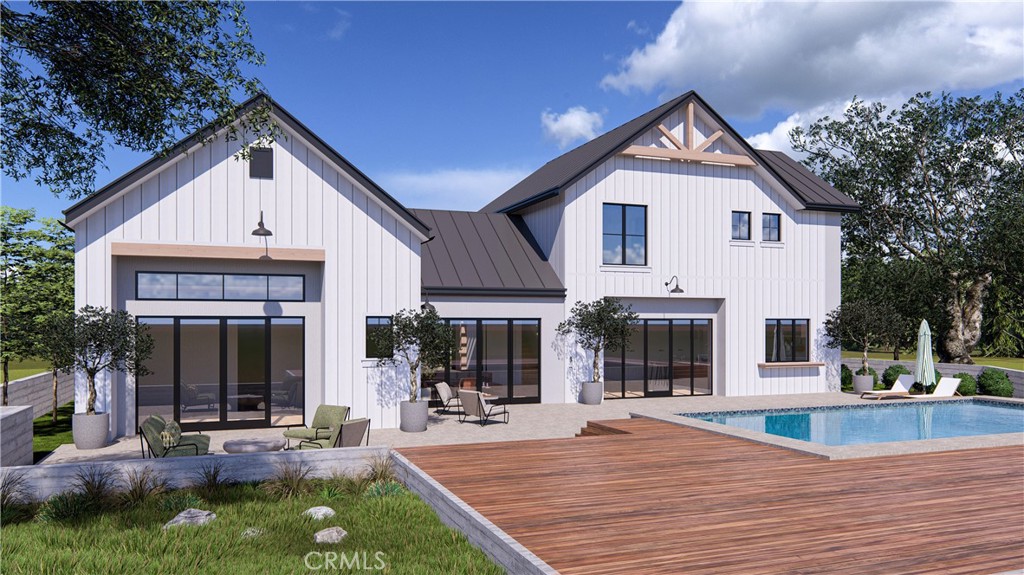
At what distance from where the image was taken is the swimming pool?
51.6ft

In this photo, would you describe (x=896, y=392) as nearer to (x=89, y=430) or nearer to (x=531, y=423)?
(x=531, y=423)

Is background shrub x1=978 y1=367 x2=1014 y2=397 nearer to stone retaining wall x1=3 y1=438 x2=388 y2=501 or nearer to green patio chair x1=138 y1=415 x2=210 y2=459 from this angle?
stone retaining wall x1=3 y1=438 x2=388 y2=501

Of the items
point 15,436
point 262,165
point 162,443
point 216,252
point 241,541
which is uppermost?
point 262,165

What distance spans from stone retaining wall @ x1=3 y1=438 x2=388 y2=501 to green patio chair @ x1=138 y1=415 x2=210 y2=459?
106 cm

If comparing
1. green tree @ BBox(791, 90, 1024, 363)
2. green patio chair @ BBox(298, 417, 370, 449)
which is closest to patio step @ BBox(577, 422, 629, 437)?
green patio chair @ BBox(298, 417, 370, 449)

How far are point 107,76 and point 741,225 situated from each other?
1885 centimetres

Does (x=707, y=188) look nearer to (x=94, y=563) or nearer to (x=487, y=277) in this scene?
(x=487, y=277)

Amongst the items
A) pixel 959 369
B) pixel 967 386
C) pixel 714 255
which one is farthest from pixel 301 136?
pixel 959 369

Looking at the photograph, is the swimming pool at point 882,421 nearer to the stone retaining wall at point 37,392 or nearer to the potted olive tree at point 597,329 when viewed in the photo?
the potted olive tree at point 597,329

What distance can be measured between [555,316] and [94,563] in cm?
1443

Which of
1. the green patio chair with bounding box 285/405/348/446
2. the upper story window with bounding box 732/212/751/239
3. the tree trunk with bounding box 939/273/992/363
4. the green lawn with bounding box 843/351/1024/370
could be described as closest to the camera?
the green patio chair with bounding box 285/405/348/446

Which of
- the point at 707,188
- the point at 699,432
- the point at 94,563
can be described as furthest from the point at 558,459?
the point at 707,188

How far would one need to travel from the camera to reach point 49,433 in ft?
54.2

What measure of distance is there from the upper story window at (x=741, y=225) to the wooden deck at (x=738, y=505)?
1220 cm
